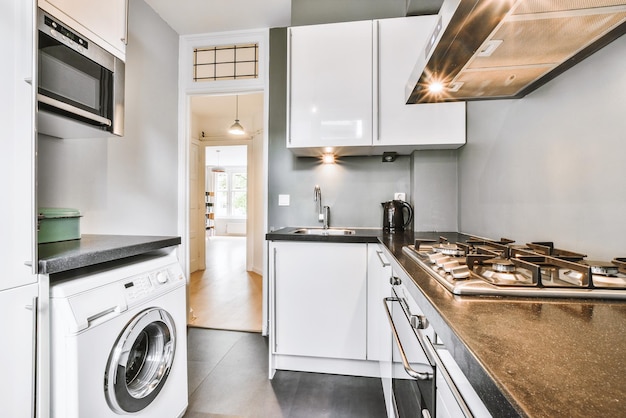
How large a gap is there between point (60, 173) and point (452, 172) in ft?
8.15

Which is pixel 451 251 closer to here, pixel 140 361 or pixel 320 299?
pixel 320 299

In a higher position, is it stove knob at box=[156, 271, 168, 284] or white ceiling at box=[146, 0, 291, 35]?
white ceiling at box=[146, 0, 291, 35]

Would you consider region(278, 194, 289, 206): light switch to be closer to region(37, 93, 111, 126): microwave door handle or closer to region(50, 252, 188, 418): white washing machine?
region(50, 252, 188, 418): white washing machine

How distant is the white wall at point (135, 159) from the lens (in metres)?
1.64

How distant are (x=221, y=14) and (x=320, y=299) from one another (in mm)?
2361

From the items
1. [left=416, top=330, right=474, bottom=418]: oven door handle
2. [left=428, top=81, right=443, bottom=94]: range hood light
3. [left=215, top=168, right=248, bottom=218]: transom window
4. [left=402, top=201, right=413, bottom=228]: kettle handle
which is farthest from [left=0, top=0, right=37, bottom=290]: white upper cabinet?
[left=215, top=168, right=248, bottom=218]: transom window

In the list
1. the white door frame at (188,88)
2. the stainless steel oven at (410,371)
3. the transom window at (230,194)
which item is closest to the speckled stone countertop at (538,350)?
the stainless steel oven at (410,371)

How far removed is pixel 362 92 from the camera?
1993 mm

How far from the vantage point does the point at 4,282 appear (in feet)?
2.65

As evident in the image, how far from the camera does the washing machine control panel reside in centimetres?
114

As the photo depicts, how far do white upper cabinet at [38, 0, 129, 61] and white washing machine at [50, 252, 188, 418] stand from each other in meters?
1.04

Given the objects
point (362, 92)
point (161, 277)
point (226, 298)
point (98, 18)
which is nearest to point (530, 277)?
point (161, 277)

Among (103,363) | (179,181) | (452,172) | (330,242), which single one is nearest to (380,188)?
(452,172)

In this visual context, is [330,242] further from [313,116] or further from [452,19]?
[452,19]
